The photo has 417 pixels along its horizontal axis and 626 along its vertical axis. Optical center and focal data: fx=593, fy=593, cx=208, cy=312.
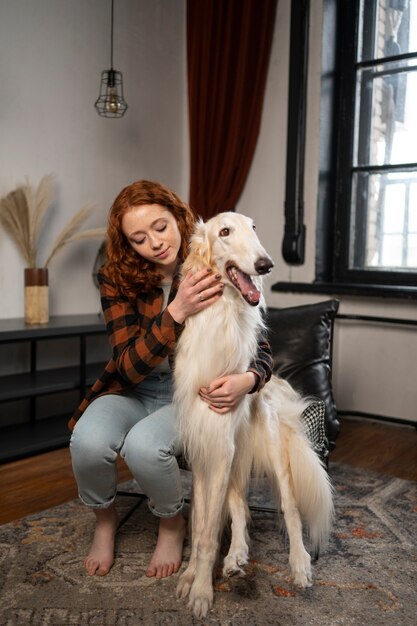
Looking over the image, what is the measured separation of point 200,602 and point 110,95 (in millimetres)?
2546

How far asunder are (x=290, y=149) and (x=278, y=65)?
0.54m

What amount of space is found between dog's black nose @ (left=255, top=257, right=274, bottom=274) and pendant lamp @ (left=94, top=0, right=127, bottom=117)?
82.3 inches

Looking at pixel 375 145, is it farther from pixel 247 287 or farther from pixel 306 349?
pixel 247 287

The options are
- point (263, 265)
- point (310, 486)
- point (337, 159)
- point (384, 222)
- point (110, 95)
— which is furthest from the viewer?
point (337, 159)

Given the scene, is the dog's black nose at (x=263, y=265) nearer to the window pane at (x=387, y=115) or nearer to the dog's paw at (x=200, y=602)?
the dog's paw at (x=200, y=602)

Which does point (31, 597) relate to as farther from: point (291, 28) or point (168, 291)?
point (291, 28)

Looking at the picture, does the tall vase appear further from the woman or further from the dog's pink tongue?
the dog's pink tongue

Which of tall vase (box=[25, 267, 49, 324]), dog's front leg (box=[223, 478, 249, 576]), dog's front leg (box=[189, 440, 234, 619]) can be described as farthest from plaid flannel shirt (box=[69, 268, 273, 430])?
tall vase (box=[25, 267, 49, 324])

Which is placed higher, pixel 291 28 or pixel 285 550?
pixel 291 28

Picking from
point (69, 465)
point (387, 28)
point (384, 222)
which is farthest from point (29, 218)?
point (387, 28)

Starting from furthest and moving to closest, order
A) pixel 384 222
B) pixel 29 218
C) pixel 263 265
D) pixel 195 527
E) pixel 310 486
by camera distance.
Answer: pixel 384 222 → pixel 29 218 → pixel 310 486 → pixel 195 527 → pixel 263 265

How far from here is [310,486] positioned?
171cm

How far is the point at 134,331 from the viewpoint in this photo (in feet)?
5.72

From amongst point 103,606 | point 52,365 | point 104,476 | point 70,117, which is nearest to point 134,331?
point 104,476
